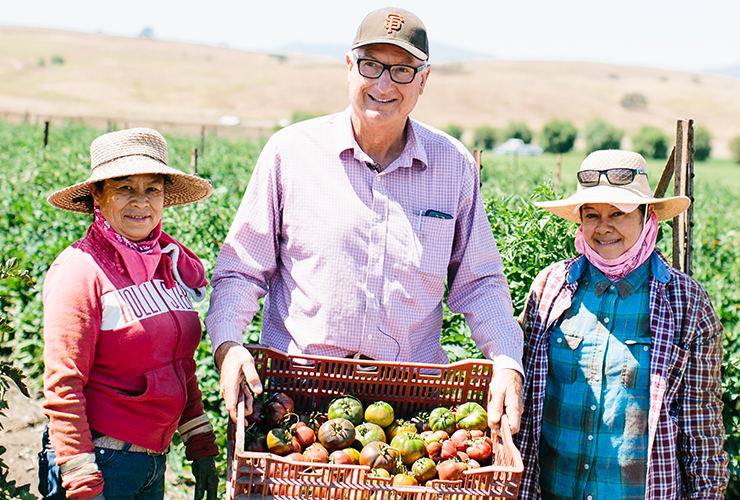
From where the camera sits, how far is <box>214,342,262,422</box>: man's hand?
2.13m

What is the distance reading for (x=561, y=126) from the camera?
214ft

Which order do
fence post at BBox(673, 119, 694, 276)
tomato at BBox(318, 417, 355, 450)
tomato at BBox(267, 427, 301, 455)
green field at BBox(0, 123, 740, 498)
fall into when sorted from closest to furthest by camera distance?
tomato at BBox(267, 427, 301, 455)
tomato at BBox(318, 417, 355, 450)
fence post at BBox(673, 119, 694, 276)
green field at BBox(0, 123, 740, 498)

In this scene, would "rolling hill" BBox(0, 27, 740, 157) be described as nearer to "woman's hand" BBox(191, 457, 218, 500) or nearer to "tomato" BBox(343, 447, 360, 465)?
"woman's hand" BBox(191, 457, 218, 500)

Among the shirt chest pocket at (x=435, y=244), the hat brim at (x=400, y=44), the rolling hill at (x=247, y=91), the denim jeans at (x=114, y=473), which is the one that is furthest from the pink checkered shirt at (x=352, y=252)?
the rolling hill at (x=247, y=91)

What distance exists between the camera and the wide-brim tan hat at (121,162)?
91.4 inches

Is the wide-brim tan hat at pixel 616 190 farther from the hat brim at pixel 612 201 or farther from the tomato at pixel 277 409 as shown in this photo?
the tomato at pixel 277 409

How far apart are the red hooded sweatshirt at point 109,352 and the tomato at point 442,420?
2.91 feet

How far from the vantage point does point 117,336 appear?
7.35 ft

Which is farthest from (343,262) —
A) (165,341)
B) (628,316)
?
(628,316)

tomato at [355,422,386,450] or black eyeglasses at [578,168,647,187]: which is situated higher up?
black eyeglasses at [578,168,647,187]

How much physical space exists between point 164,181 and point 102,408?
869mm

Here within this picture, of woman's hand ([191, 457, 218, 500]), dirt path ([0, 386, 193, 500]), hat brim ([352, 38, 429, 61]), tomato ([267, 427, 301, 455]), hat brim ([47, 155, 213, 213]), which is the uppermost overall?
hat brim ([352, 38, 429, 61])

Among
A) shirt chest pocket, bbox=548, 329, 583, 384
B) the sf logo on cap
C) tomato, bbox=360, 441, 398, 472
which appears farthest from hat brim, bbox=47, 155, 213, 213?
shirt chest pocket, bbox=548, 329, 583, 384

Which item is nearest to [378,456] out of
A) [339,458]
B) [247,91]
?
[339,458]
